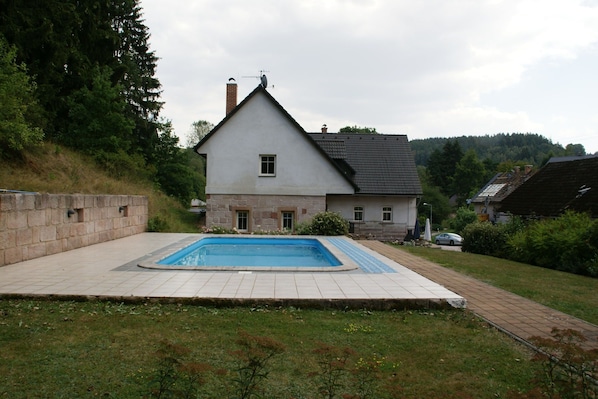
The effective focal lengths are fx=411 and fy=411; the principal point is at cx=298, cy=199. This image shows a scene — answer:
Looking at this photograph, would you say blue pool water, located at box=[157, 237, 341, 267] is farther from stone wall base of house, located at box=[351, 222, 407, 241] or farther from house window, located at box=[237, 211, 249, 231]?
stone wall base of house, located at box=[351, 222, 407, 241]

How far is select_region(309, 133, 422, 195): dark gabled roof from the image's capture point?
2266 centimetres

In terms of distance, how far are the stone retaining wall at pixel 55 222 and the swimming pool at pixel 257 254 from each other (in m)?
2.84

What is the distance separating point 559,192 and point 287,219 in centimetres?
1368

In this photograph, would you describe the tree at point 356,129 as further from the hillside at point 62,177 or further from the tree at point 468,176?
the hillside at point 62,177

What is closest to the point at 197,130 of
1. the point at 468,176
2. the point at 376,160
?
Answer: the point at 468,176

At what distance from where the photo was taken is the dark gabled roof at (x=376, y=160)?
74.3 ft

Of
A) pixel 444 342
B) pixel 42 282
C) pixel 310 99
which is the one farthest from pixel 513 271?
pixel 310 99

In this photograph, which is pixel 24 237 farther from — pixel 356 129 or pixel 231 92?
pixel 356 129

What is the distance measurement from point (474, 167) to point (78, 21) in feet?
228

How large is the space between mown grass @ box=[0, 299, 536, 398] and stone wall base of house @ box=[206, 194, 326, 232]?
1440 cm

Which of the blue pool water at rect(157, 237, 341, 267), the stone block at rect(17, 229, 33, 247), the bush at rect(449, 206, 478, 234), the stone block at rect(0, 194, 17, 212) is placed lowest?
the bush at rect(449, 206, 478, 234)

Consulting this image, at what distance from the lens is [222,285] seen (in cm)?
722

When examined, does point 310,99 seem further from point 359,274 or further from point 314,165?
point 359,274

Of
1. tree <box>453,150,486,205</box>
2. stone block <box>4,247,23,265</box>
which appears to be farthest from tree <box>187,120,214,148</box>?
stone block <box>4,247,23,265</box>
